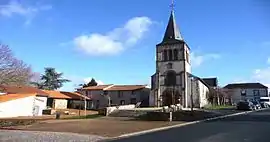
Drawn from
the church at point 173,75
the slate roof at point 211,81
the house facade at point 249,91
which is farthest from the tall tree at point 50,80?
the house facade at point 249,91

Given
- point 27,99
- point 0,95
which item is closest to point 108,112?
point 27,99

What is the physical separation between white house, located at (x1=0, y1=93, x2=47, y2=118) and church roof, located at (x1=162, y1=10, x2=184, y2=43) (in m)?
34.1

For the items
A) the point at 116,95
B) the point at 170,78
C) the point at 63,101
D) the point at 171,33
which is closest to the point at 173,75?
the point at 170,78

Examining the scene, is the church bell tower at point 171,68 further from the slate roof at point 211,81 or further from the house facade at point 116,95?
the slate roof at point 211,81

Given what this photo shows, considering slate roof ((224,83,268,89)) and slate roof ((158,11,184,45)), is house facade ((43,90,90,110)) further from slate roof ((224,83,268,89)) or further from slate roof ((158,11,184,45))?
slate roof ((224,83,268,89))

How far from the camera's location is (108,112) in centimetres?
4288

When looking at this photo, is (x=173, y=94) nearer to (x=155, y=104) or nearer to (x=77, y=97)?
(x=155, y=104)

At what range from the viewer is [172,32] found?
71.9 metres

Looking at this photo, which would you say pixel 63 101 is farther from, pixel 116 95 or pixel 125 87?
pixel 125 87

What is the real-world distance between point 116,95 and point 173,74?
1730 cm

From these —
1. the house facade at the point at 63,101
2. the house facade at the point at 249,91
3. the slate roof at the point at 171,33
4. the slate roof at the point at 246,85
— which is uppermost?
the slate roof at the point at 171,33

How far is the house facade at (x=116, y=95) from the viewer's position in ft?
254

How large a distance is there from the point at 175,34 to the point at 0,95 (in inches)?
1613

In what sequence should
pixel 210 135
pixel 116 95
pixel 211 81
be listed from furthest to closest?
pixel 211 81 → pixel 116 95 → pixel 210 135
